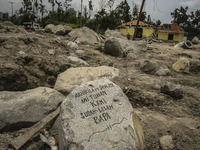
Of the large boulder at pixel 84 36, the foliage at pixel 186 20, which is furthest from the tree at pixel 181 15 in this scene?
the large boulder at pixel 84 36

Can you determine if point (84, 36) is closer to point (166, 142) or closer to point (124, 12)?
point (166, 142)

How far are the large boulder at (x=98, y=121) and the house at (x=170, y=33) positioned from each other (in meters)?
25.6

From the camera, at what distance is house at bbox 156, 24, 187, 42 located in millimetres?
24795

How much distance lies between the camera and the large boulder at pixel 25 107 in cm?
239

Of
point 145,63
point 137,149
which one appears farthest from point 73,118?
point 145,63

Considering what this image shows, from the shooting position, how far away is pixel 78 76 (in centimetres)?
354

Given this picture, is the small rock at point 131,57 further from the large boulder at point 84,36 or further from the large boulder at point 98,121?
the large boulder at point 98,121

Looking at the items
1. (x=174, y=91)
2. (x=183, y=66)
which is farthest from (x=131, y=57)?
(x=174, y=91)

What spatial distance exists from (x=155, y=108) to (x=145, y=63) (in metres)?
2.49

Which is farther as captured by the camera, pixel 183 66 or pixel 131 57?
pixel 131 57

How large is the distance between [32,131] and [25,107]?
1.53ft

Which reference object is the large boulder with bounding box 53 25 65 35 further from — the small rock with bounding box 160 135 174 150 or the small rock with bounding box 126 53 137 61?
the small rock with bounding box 160 135 174 150

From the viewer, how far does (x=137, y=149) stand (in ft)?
6.27

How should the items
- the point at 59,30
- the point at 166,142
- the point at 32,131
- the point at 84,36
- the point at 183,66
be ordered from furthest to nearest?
the point at 59,30 < the point at 84,36 < the point at 183,66 < the point at 166,142 < the point at 32,131
